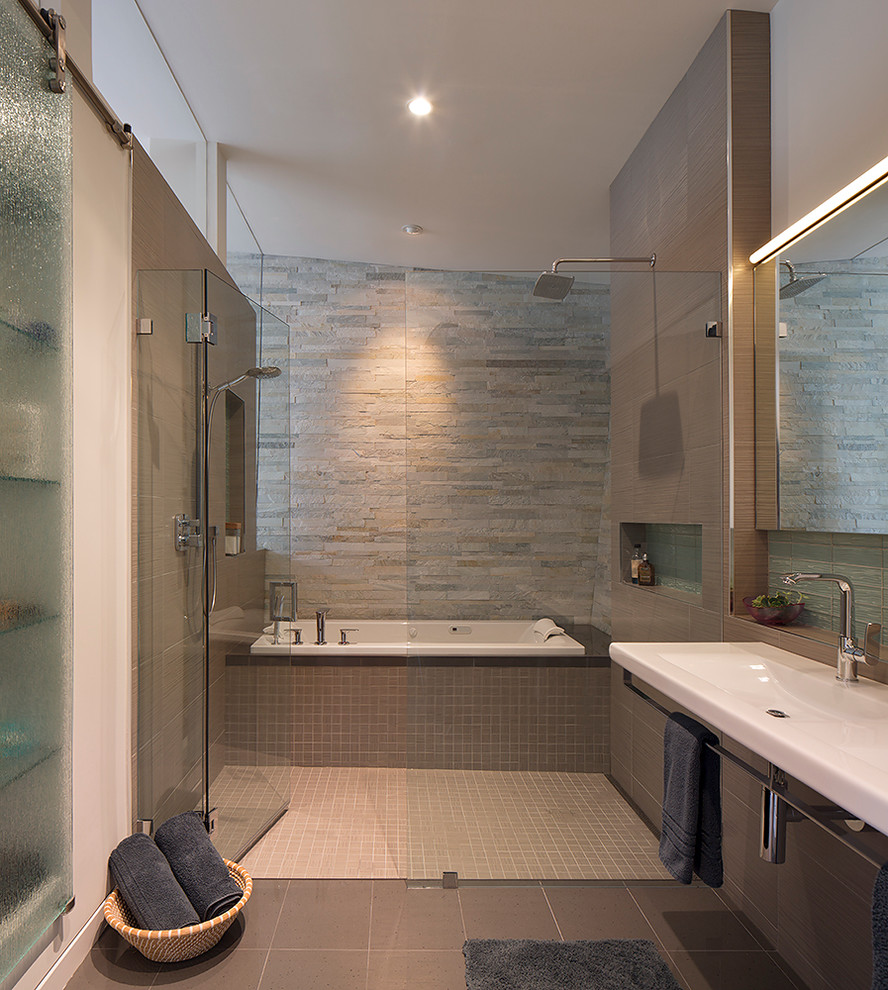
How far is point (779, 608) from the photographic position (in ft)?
7.02

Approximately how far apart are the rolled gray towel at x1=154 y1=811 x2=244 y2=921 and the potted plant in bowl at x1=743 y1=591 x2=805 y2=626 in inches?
69.0

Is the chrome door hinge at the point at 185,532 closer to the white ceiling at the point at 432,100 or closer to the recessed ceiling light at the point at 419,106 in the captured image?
the white ceiling at the point at 432,100

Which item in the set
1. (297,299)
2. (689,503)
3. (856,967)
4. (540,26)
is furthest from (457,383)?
(297,299)

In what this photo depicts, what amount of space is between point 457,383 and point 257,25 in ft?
4.57

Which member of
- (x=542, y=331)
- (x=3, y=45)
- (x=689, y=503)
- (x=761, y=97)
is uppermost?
(x=761, y=97)

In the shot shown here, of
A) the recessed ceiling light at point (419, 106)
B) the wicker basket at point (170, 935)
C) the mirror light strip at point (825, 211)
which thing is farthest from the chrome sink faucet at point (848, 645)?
the recessed ceiling light at point (419, 106)

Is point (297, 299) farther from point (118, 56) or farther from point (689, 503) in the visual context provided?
point (689, 503)

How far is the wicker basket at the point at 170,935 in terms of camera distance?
6.53ft

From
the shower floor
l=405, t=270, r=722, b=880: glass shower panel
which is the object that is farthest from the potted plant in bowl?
the shower floor

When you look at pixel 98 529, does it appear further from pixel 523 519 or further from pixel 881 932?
pixel 881 932

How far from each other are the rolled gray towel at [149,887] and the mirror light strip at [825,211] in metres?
2.58

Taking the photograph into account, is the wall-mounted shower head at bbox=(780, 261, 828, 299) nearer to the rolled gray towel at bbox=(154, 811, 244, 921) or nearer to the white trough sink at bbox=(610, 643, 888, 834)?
the white trough sink at bbox=(610, 643, 888, 834)

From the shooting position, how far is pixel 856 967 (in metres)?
1.76

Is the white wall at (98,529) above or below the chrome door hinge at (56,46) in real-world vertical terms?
below
